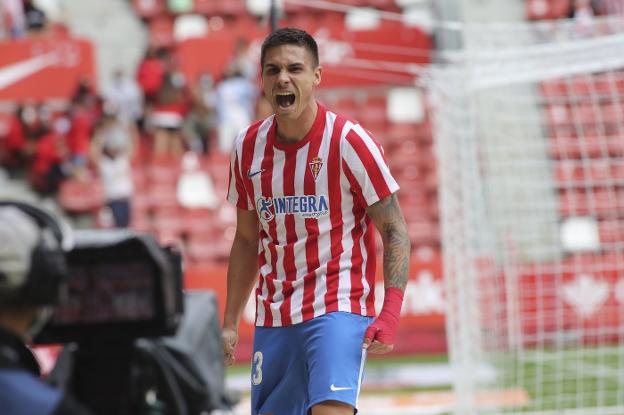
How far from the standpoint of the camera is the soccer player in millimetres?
4223

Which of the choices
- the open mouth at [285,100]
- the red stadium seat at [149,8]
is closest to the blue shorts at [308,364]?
the open mouth at [285,100]

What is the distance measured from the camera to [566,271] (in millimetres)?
11758

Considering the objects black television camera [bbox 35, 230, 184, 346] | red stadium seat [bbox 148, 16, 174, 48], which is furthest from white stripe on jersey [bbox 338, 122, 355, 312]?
red stadium seat [bbox 148, 16, 174, 48]

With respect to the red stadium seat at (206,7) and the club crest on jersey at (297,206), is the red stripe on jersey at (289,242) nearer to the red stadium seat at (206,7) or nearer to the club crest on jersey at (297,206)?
the club crest on jersey at (297,206)

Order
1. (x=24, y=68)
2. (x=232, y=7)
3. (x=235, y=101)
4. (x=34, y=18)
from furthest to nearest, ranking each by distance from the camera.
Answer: (x=232, y=7), (x=34, y=18), (x=235, y=101), (x=24, y=68)

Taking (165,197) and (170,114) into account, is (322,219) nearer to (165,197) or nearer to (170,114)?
(170,114)

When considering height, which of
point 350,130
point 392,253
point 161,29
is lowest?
point 392,253

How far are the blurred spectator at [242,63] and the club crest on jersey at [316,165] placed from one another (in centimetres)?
1076

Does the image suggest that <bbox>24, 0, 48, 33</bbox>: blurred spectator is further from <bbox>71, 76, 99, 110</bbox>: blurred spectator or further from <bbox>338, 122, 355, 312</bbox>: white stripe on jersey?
<bbox>338, 122, 355, 312</bbox>: white stripe on jersey

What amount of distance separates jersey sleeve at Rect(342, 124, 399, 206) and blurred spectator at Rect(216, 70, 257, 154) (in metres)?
10.6

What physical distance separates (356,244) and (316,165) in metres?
0.33

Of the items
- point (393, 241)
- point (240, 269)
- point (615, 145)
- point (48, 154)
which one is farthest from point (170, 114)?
point (393, 241)

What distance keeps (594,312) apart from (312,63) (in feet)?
27.8

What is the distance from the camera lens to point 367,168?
14.1ft
